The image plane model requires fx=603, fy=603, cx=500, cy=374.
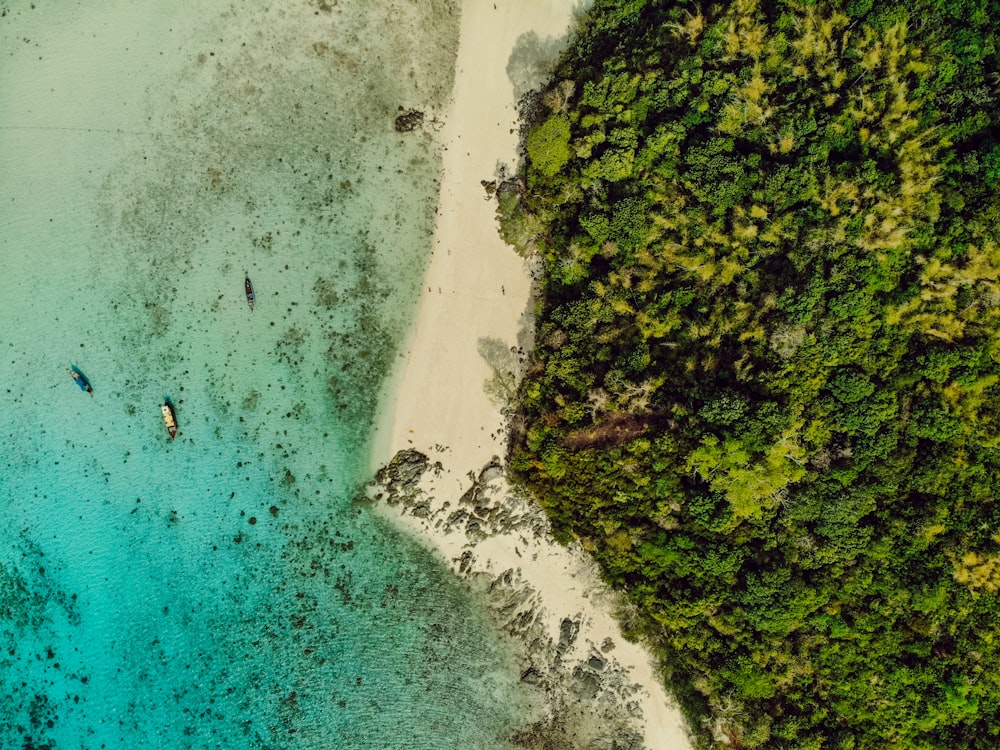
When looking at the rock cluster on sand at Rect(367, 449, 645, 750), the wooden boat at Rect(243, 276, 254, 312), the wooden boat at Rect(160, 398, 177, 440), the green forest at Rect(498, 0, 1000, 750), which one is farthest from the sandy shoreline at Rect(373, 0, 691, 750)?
the wooden boat at Rect(160, 398, 177, 440)

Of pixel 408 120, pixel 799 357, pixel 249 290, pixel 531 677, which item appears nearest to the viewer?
pixel 799 357

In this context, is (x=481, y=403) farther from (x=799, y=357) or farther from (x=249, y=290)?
(x=799, y=357)

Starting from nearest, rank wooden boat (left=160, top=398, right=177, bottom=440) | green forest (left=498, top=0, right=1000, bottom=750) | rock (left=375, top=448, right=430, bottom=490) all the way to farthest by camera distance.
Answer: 1. green forest (left=498, top=0, right=1000, bottom=750)
2. wooden boat (left=160, top=398, right=177, bottom=440)
3. rock (left=375, top=448, right=430, bottom=490)

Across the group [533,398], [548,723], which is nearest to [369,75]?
[533,398]

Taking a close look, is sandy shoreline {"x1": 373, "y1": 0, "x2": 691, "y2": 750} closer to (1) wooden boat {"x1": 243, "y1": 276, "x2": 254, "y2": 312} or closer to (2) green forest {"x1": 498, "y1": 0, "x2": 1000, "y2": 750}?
(2) green forest {"x1": 498, "y1": 0, "x2": 1000, "y2": 750}

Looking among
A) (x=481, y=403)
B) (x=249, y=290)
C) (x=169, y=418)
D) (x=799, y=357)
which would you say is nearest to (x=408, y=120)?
(x=249, y=290)
